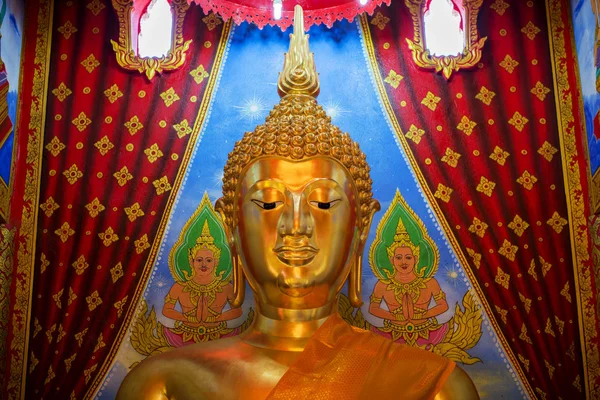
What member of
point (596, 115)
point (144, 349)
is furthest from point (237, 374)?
point (596, 115)

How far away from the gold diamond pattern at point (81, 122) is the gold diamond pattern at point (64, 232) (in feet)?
2.16

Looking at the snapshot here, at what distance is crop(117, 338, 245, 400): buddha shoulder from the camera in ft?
9.34

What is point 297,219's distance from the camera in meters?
3.08

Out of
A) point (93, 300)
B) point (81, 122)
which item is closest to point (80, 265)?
point (93, 300)

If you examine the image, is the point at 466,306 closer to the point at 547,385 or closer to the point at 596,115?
the point at 547,385

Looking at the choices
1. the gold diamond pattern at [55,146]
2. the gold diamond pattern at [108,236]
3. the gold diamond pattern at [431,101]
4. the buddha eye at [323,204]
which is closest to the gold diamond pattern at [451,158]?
the gold diamond pattern at [431,101]

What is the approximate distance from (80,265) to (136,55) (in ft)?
4.89

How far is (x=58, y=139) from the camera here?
4.09m

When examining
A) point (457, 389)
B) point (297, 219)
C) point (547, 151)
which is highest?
point (547, 151)

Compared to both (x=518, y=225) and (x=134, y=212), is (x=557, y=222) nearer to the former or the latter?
(x=518, y=225)

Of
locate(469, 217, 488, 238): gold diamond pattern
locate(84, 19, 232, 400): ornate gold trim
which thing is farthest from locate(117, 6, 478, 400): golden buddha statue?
locate(469, 217, 488, 238): gold diamond pattern

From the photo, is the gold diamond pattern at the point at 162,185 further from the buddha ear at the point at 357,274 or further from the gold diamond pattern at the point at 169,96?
the buddha ear at the point at 357,274

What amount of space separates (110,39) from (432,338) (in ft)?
9.54

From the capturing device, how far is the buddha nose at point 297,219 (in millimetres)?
3055
